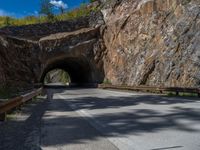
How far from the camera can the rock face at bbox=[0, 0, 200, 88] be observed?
25.2m

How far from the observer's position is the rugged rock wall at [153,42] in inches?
959

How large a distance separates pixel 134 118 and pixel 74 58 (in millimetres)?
33310

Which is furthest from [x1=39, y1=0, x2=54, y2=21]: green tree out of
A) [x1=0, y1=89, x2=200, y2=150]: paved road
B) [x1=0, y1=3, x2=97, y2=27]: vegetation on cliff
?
[x1=0, y1=89, x2=200, y2=150]: paved road

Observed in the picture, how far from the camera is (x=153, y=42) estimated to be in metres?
29.6

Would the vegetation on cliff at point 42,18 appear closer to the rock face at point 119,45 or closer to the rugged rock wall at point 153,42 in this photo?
the rock face at point 119,45

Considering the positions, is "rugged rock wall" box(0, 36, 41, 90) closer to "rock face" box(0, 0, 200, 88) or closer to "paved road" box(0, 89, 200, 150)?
"rock face" box(0, 0, 200, 88)

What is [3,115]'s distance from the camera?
1021 cm

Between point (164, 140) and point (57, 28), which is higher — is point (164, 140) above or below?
below

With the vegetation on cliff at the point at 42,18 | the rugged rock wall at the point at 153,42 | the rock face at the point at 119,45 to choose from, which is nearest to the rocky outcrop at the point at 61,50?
the rock face at the point at 119,45

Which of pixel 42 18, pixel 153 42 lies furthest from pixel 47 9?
pixel 153 42

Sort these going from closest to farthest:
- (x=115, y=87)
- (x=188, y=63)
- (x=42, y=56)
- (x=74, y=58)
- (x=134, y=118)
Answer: (x=134, y=118)
(x=188, y=63)
(x=115, y=87)
(x=42, y=56)
(x=74, y=58)

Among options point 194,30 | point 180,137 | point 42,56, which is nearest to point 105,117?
point 180,137

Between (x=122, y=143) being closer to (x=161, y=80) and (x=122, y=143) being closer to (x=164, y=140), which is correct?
(x=164, y=140)

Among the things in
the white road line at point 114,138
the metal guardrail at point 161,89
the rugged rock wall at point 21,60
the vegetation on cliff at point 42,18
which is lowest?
the white road line at point 114,138
